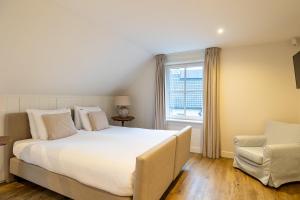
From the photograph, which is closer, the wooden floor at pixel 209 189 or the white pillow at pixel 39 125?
the wooden floor at pixel 209 189

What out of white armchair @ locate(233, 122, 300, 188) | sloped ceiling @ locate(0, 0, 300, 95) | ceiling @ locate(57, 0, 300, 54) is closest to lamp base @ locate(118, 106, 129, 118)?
sloped ceiling @ locate(0, 0, 300, 95)

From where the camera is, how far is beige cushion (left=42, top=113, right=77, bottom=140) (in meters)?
2.61

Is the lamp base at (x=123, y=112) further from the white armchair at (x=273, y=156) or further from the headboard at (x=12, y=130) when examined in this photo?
the white armchair at (x=273, y=156)

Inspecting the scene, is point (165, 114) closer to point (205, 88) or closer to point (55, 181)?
point (205, 88)

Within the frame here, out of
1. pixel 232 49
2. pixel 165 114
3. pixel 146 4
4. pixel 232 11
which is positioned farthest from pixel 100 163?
pixel 232 49

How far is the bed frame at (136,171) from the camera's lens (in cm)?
160

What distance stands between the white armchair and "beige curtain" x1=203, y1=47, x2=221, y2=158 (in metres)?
0.60

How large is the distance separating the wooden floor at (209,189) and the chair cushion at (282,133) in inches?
24.6

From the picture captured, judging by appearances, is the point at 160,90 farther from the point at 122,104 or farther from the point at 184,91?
the point at 122,104

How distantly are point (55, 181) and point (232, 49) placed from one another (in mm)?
3767

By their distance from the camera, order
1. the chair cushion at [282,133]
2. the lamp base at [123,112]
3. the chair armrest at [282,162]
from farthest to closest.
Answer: the lamp base at [123,112] < the chair cushion at [282,133] < the chair armrest at [282,162]

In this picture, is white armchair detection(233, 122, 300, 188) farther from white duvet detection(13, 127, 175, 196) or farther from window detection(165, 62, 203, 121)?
white duvet detection(13, 127, 175, 196)

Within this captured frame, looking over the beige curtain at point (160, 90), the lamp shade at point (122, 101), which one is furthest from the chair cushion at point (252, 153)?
the lamp shade at point (122, 101)

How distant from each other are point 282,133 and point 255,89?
0.96 metres
